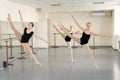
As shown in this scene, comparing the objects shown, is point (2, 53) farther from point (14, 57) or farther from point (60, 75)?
point (60, 75)

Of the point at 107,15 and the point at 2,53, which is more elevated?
the point at 107,15

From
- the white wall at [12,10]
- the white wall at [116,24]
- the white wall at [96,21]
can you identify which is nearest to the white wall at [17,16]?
the white wall at [12,10]

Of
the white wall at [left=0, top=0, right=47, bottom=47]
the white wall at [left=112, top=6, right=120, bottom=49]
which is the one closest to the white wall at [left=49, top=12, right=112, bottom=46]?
the white wall at [left=0, top=0, right=47, bottom=47]

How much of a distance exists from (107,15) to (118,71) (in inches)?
341

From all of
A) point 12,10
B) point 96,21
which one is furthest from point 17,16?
point 96,21

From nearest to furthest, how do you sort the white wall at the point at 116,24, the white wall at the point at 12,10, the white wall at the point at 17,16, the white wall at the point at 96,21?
1. the white wall at the point at 12,10
2. the white wall at the point at 17,16
3. the white wall at the point at 116,24
4. the white wall at the point at 96,21

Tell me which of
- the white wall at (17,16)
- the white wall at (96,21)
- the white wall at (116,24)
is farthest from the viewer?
the white wall at (96,21)

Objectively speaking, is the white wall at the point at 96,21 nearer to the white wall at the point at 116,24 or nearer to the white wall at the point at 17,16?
the white wall at the point at 17,16

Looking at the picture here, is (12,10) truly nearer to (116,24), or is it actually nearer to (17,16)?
(17,16)

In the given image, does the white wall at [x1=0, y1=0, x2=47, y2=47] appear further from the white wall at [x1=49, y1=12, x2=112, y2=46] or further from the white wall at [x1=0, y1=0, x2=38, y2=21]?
the white wall at [x1=49, y1=12, x2=112, y2=46]

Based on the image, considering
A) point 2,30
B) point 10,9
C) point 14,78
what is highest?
point 10,9

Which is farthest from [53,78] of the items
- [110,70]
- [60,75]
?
[110,70]

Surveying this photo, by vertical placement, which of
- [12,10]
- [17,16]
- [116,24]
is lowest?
[116,24]

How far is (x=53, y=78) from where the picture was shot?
737 centimetres
